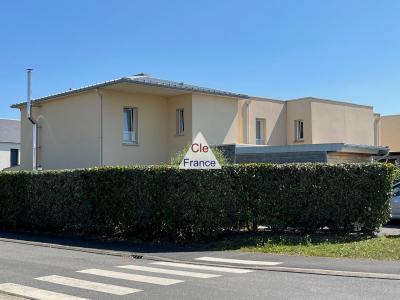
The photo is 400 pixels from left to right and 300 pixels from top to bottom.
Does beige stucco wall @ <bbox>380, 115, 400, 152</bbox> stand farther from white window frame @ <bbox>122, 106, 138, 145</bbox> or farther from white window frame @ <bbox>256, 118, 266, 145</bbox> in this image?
white window frame @ <bbox>122, 106, 138, 145</bbox>

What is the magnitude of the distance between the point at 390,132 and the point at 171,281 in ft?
120

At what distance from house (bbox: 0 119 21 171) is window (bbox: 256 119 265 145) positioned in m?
31.7

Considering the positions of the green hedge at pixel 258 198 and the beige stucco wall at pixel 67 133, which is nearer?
the green hedge at pixel 258 198

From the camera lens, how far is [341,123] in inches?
1431

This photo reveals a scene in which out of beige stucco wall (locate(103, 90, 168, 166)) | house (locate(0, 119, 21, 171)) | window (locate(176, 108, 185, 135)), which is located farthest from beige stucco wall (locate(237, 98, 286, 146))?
house (locate(0, 119, 21, 171))

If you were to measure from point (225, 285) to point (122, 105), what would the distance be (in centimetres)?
1887

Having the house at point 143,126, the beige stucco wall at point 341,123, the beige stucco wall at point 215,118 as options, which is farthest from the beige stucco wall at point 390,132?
the beige stucco wall at point 215,118

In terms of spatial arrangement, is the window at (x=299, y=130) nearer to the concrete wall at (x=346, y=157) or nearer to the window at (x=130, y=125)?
the concrete wall at (x=346, y=157)

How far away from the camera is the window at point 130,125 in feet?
91.1

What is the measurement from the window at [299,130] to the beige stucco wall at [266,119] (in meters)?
0.75

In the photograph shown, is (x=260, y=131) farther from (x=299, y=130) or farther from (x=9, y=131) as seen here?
(x=9, y=131)

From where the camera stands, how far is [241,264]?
39.9ft

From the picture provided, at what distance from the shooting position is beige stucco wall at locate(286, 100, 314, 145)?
34.5 m

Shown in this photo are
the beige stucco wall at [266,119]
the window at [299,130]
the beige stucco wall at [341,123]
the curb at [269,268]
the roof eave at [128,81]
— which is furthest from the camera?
the window at [299,130]
